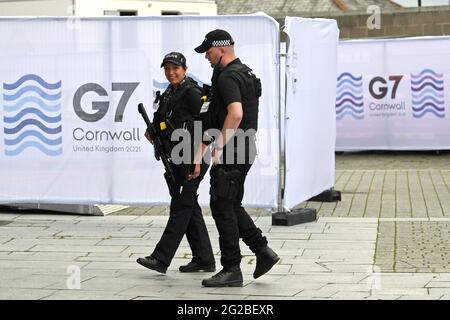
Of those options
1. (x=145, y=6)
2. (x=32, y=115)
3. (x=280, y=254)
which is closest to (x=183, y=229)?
(x=280, y=254)

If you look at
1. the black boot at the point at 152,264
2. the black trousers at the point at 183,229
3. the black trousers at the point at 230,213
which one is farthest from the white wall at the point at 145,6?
the black trousers at the point at 230,213

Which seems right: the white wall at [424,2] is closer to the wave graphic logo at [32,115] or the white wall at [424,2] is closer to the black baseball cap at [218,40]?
the wave graphic logo at [32,115]

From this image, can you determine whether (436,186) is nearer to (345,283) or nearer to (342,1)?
(345,283)

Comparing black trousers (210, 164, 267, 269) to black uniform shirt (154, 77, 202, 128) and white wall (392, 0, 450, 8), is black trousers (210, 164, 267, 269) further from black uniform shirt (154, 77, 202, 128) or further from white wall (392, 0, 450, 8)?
white wall (392, 0, 450, 8)

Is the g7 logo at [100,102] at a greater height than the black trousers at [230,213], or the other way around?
the g7 logo at [100,102]

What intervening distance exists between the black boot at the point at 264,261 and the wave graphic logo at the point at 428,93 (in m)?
12.7

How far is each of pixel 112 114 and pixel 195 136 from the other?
3220 millimetres

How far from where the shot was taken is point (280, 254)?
9109 mm

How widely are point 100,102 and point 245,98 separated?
399 centimetres

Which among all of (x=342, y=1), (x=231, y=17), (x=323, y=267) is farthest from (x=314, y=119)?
(x=342, y=1)

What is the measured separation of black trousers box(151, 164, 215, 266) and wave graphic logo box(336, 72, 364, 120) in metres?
12.2

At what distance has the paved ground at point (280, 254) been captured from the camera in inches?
297

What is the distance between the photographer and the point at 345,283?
7.76 m

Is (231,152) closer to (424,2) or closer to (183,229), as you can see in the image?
(183,229)
